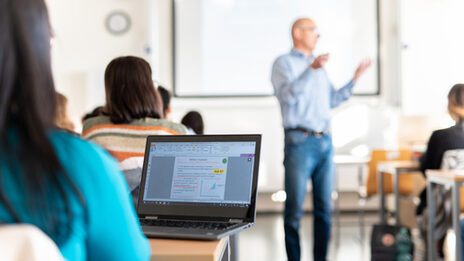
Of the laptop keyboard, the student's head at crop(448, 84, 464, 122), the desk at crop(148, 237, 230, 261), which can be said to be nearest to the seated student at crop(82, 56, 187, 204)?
the laptop keyboard

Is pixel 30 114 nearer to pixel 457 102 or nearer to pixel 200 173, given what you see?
pixel 200 173

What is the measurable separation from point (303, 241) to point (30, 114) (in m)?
4.51

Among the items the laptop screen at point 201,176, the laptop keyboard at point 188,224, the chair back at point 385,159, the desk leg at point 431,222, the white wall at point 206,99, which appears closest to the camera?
the laptop keyboard at point 188,224

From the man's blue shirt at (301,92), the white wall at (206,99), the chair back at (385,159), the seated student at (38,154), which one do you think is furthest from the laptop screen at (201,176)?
the white wall at (206,99)

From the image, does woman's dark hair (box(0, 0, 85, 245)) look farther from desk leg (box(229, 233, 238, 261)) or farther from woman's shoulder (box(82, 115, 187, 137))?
woman's shoulder (box(82, 115, 187, 137))

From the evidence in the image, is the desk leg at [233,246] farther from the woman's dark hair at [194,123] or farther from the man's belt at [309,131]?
the man's belt at [309,131]

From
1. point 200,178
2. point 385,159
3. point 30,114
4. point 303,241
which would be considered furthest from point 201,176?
point 385,159

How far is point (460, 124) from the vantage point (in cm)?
380

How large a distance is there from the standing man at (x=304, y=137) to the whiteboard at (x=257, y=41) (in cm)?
305

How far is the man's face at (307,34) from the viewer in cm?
367

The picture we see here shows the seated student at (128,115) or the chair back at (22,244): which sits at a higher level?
the seated student at (128,115)

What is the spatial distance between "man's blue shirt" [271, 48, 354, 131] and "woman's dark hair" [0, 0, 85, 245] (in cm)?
272

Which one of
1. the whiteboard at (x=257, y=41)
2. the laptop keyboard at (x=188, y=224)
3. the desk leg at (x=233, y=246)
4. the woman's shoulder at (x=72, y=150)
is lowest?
the desk leg at (x=233, y=246)

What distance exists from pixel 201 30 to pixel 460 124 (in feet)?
12.1
